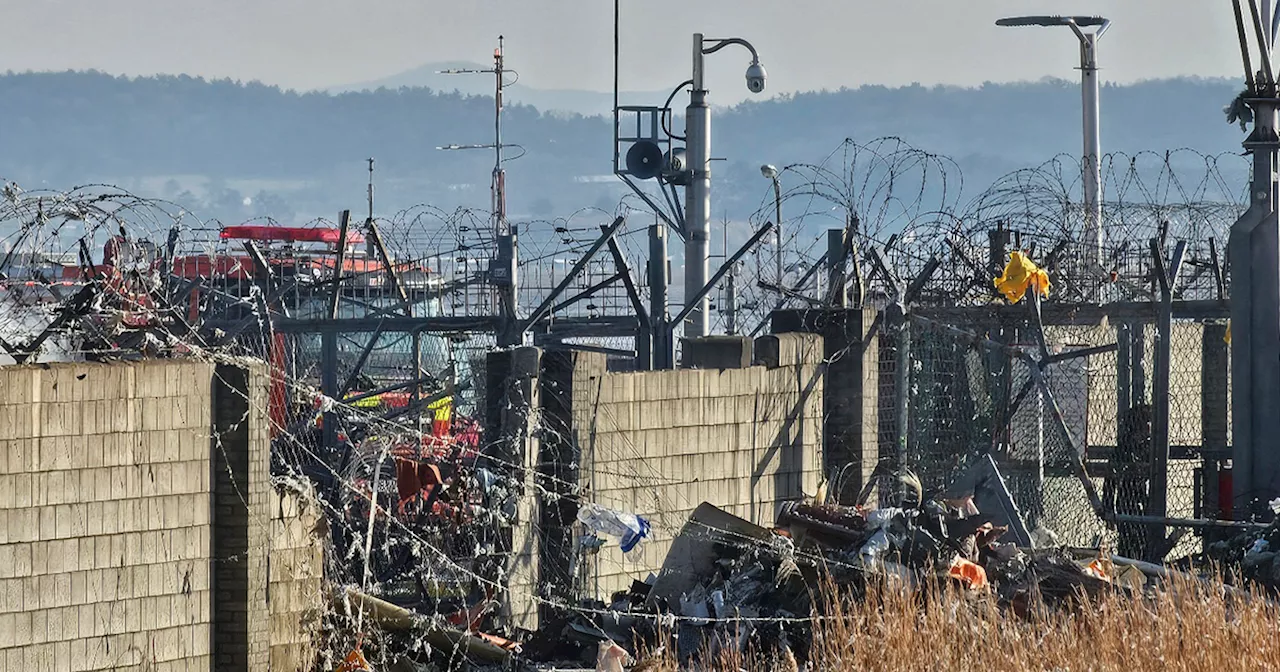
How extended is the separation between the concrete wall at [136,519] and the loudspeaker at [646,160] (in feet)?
25.8

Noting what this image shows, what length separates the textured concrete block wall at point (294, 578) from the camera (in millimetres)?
9031

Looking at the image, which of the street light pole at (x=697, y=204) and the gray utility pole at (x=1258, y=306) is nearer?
the gray utility pole at (x=1258, y=306)

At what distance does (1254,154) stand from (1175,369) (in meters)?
3.04

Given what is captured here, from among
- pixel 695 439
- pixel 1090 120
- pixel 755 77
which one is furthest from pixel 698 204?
pixel 1090 120

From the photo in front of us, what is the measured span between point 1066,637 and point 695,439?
3.45m

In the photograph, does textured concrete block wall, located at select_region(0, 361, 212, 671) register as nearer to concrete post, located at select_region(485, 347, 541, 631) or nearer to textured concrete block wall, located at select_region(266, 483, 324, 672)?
textured concrete block wall, located at select_region(266, 483, 324, 672)

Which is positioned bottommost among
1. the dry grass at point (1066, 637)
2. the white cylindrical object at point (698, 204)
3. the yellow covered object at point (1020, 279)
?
the dry grass at point (1066, 637)

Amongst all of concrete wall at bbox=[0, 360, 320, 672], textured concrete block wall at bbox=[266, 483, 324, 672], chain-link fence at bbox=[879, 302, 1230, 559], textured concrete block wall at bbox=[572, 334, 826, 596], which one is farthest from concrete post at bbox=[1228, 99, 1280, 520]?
concrete wall at bbox=[0, 360, 320, 672]

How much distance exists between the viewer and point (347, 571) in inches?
386

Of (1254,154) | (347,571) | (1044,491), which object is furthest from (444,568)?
(1254,154)

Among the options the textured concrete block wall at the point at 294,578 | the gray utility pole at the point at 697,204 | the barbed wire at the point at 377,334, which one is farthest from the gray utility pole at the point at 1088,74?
the textured concrete block wall at the point at 294,578

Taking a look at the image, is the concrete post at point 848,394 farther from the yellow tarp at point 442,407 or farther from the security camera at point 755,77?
the security camera at point 755,77

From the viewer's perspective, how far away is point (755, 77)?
57.2 ft

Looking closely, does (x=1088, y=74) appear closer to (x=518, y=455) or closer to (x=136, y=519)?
(x=518, y=455)
